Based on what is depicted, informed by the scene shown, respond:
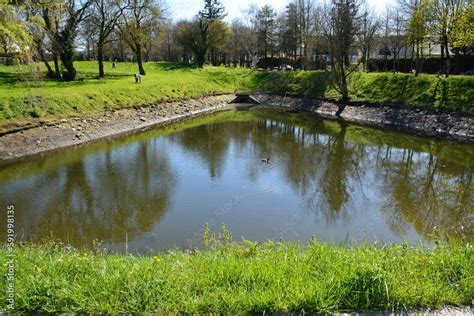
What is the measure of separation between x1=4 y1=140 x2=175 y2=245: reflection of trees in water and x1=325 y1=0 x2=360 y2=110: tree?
722 inches

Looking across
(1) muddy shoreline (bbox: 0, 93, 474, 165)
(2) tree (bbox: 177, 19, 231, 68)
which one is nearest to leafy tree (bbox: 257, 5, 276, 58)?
(2) tree (bbox: 177, 19, 231, 68)

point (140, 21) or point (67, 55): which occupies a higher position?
point (140, 21)

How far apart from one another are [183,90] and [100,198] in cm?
1989

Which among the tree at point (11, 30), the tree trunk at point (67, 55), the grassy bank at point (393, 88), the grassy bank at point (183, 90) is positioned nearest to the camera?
the tree at point (11, 30)

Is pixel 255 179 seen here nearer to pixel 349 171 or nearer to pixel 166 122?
pixel 349 171

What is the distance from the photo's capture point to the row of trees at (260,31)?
48.1 feet

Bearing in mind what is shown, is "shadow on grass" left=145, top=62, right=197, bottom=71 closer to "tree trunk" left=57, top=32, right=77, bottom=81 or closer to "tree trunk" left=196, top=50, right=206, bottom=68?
"tree trunk" left=196, top=50, right=206, bottom=68

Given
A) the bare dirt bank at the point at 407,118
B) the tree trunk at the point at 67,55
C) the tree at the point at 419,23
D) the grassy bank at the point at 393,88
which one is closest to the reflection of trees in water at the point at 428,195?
the bare dirt bank at the point at 407,118

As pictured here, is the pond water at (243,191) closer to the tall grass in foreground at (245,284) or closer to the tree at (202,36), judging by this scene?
the tall grass in foreground at (245,284)

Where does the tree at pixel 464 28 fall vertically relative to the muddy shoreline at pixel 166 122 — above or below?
above

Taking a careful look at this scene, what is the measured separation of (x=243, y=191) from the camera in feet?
42.9

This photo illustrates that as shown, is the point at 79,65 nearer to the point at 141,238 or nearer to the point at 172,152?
the point at 172,152

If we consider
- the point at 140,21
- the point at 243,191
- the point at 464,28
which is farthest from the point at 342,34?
the point at 243,191

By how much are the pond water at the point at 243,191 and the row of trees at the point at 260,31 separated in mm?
4642
